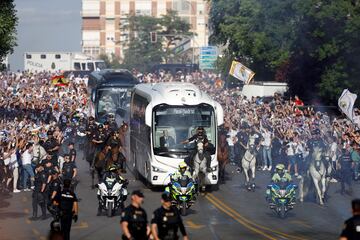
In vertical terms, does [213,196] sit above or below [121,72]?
below

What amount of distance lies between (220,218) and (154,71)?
185 ft

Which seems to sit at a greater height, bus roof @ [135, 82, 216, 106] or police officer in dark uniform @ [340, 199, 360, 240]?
bus roof @ [135, 82, 216, 106]

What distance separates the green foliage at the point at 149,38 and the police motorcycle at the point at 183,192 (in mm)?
99410

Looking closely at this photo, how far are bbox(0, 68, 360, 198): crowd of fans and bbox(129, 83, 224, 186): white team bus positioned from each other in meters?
3.10

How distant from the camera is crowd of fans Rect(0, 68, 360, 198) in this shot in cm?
Result: 3441

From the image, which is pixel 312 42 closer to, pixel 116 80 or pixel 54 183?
pixel 116 80

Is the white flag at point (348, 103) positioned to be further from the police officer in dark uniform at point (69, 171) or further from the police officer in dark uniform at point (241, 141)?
the police officer in dark uniform at point (69, 171)

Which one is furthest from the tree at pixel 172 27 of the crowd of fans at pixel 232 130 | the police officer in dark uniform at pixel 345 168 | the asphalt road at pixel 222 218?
the asphalt road at pixel 222 218

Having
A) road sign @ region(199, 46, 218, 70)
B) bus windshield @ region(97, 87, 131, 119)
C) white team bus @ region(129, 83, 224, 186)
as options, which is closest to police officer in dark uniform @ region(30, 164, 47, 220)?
white team bus @ region(129, 83, 224, 186)

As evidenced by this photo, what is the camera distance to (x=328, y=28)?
5359 centimetres

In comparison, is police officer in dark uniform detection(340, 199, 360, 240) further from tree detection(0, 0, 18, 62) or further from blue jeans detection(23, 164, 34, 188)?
tree detection(0, 0, 18, 62)

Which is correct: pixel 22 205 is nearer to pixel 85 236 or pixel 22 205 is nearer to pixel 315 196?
pixel 85 236

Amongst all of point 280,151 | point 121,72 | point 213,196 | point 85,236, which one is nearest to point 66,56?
point 121,72

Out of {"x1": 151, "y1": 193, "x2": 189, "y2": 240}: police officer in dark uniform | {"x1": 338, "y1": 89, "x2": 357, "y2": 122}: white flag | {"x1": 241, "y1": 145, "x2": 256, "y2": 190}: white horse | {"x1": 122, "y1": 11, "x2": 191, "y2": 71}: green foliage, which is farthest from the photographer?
{"x1": 122, "y1": 11, "x2": 191, "y2": 71}: green foliage
